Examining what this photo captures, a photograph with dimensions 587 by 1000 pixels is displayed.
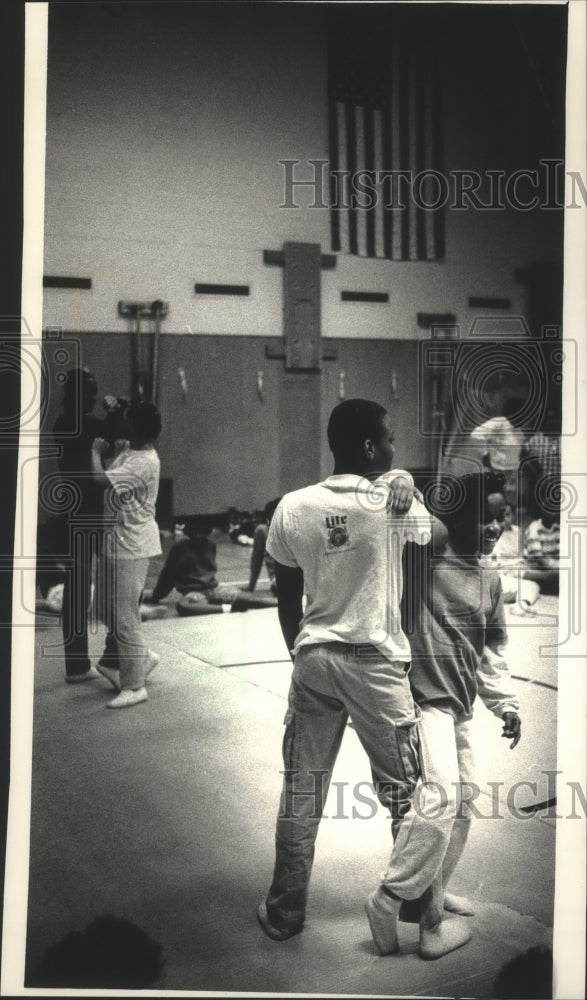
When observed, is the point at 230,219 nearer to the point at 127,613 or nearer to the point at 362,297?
the point at 362,297

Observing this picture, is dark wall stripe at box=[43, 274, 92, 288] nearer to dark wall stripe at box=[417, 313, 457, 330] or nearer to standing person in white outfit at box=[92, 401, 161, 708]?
standing person in white outfit at box=[92, 401, 161, 708]

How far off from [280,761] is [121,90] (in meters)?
2.05

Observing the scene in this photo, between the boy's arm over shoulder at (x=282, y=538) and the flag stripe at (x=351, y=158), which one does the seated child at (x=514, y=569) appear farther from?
the flag stripe at (x=351, y=158)

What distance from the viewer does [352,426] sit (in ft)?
7.41

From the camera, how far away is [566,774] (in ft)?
8.54

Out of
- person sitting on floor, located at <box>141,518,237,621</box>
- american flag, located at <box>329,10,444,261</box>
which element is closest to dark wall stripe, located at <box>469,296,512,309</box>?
american flag, located at <box>329,10,444,261</box>

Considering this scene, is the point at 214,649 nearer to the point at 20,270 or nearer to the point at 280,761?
the point at 280,761

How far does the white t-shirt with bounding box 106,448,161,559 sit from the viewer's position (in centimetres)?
257

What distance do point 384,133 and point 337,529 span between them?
1.24 metres

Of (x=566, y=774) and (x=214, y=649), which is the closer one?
(x=566, y=774)

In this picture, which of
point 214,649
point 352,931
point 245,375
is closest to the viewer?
point 352,931

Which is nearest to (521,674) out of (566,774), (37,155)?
(566,774)

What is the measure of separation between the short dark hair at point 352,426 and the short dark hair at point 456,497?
27 cm

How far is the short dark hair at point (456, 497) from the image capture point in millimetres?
2406
